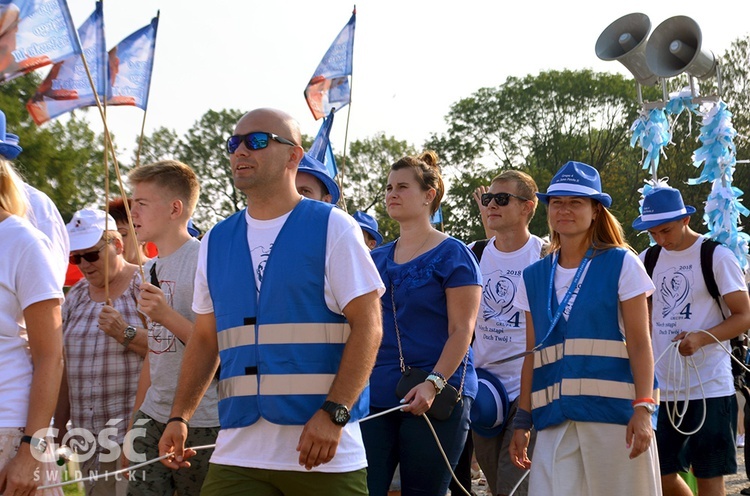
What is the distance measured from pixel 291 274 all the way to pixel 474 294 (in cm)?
168

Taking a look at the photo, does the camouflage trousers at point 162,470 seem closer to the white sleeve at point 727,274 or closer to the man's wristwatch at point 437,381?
the man's wristwatch at point 437,381

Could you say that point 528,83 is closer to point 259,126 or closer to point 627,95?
point 627,95

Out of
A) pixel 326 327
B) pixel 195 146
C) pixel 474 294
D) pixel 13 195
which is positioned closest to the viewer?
pixel 326 327

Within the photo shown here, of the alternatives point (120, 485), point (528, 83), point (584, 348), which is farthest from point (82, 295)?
point (528, 83)

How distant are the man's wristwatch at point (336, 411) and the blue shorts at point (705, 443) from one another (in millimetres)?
3653

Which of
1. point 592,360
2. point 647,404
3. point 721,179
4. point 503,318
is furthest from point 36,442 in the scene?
point 721,179

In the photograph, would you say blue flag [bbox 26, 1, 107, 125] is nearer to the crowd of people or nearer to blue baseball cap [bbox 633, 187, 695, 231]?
the crowd of people

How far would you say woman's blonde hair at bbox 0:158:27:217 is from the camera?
156 inches

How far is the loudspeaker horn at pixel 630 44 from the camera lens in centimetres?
997

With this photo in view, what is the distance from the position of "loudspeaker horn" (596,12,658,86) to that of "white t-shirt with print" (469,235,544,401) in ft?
12.9

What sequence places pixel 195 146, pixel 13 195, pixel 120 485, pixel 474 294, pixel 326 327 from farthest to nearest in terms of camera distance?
pixel 195 146 < pixel 120 485 < pixel 474 294 < pixel 13 195 < pixel 326 327

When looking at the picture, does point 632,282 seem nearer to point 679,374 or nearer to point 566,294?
point 566,294

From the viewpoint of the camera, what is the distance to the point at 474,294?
17.2ft

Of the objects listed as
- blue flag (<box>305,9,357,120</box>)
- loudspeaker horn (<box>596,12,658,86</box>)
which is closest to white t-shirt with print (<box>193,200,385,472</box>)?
blue flag (<box>305,9,357,120</box>)
